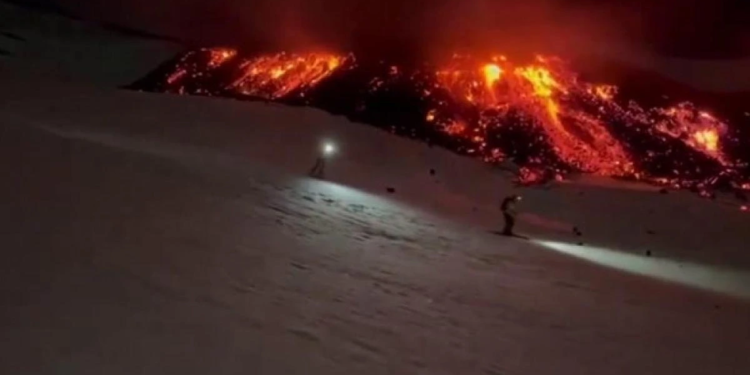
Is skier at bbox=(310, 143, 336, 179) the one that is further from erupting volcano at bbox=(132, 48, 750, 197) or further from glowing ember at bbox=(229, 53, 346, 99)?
glowing ember at bbox=(229, 53, 346, 99)

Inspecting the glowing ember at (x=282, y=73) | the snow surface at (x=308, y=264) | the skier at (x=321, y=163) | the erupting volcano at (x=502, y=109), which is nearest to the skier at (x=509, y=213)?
the snow surface at (x=308, y=264)

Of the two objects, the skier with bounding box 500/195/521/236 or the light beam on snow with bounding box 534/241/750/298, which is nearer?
the light beam on snow with bounding box 534/241/750/298

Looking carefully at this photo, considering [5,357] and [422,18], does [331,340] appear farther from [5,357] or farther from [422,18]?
[422,18]

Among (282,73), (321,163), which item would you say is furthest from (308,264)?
(282,73)

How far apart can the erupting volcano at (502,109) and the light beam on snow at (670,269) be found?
3.30 feet

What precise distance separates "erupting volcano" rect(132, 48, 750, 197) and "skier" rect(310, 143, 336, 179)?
447 millimetres

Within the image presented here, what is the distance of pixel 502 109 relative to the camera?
5152 millimetres

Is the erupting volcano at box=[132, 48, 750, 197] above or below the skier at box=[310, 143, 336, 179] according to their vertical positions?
above

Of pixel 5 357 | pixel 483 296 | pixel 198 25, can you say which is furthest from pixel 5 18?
pixel 5 357

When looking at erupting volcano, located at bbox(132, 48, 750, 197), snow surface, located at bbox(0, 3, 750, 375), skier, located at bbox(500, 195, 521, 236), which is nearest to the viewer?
snow surface, located at bbox(0, 3, 750, 375)

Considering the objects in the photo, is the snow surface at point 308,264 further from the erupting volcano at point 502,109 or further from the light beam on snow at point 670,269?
the erupting volcano at point 502,109

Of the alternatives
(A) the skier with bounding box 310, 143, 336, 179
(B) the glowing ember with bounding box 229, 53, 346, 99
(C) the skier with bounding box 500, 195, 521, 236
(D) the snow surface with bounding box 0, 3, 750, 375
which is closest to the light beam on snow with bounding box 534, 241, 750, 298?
(D) the snow surface with bounding box 0, 3, 750, 375

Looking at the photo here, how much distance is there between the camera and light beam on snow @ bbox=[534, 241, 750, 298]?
128 inches

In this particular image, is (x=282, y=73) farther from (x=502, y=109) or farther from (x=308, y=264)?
(x=308, y=264)
